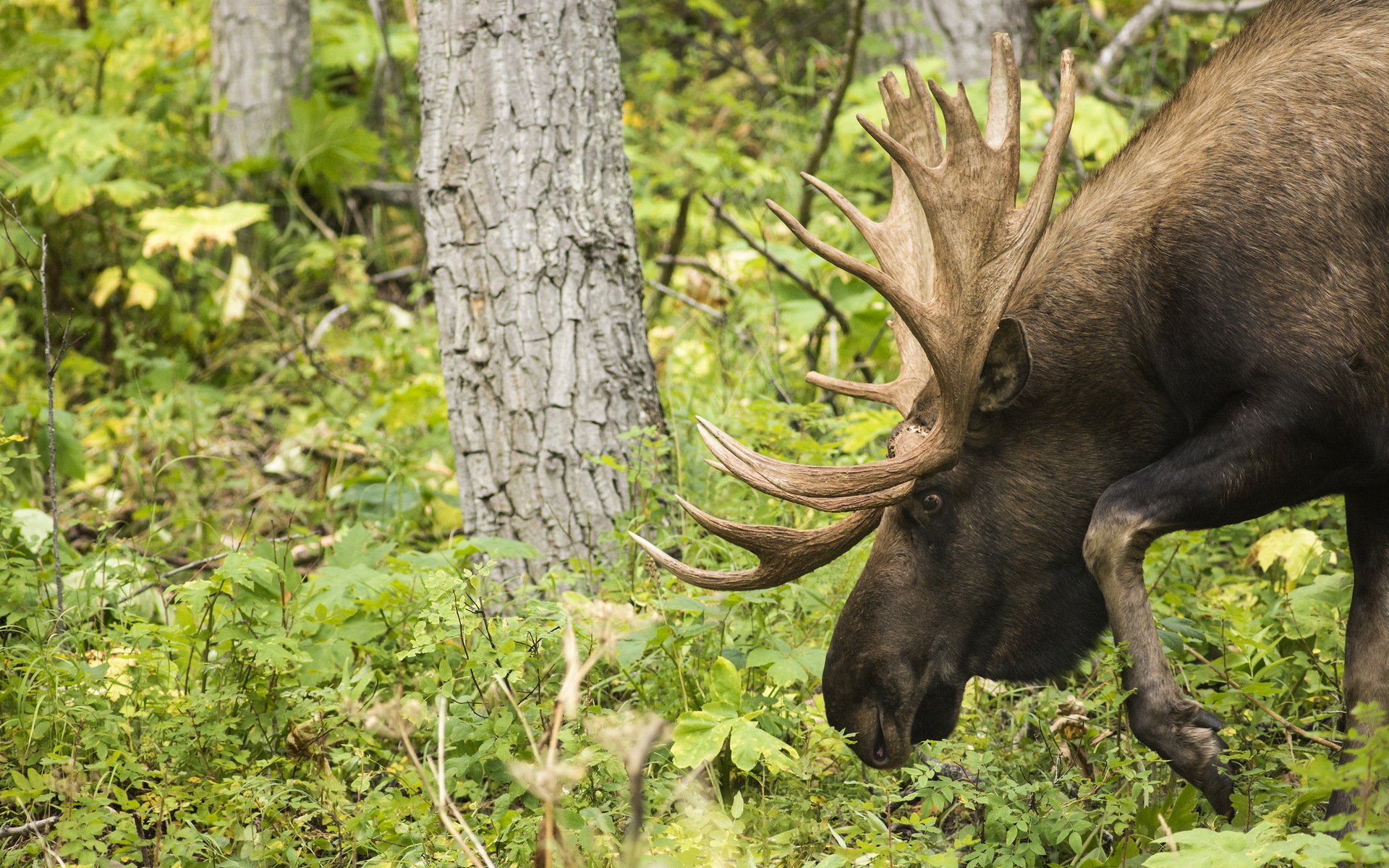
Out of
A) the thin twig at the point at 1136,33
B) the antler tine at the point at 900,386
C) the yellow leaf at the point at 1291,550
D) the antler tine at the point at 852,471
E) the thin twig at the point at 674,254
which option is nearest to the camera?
the antler tine at the point at 852,471

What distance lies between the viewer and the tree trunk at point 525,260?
3.89 m

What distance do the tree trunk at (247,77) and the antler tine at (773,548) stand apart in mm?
5711

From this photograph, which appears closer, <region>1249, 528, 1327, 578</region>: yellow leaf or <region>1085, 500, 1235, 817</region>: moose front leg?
<region>1085, 500, 1235, 817</region>: moose front leg

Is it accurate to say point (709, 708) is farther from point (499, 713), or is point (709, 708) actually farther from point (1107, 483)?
point (1107, 483)

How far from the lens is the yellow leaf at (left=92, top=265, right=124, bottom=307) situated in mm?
6648

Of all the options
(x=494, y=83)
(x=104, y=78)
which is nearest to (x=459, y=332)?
(x=494, y=83)

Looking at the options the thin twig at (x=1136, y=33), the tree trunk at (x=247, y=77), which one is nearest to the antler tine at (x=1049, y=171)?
the thin twig at (x=1136, y=33)

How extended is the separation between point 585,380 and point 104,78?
608cm

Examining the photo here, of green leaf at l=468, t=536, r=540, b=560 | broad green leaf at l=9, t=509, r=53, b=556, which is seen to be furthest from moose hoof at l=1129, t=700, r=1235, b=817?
broad green leaf at l=9, t=509, r=53, b=556

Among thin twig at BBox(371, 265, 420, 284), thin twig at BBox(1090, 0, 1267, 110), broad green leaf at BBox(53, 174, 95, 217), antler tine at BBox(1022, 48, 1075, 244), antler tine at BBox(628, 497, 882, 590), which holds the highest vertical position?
thin twig at BBox(1090, 0, 1267, 110)

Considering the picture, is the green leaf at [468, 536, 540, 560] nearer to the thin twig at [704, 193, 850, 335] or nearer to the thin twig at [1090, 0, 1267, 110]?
the thin twig at [704, 193, 850, 335]

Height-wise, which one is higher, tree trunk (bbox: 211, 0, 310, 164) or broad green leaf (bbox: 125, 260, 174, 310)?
tree trunk (bbox: 211, 0, 310, 164)

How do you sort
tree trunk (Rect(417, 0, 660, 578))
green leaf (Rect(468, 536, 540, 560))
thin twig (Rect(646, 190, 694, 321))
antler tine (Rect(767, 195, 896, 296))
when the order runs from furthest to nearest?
thin twig (Rect(646, 190, 694, 321)) < tree trunk (Rect(417, 0, 660, 578)) < green leaf (Rect(468, 536, 540, 560)) < antler tine (Rect(767, 195, 896, 296))

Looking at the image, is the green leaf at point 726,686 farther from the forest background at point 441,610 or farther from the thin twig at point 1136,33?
the thin twig at point 1136,33
